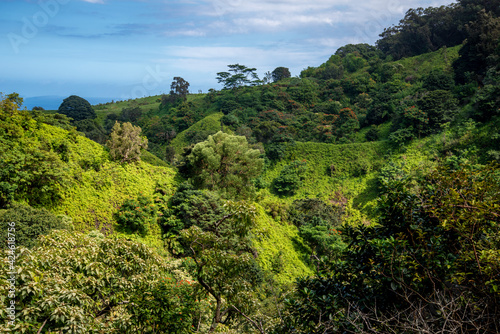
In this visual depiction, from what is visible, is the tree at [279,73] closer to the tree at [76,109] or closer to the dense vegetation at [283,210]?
the dense vegetation at [283,210]

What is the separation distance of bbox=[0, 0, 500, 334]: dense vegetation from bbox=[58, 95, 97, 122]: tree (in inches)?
17.5

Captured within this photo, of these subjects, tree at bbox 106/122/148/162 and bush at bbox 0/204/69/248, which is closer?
bush at bbox 0/204/69/248

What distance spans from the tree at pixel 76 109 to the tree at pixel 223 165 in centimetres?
2644

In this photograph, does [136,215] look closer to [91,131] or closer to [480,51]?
[91,131]

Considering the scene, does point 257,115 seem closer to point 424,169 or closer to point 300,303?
point 424,169

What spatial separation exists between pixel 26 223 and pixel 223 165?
8924 mm

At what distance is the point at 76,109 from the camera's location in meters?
35.3

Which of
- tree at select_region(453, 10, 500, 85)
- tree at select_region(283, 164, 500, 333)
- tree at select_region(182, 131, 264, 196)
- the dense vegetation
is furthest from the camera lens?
tree at select_region(453, 10, 500, 85)

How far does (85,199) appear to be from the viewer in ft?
32.7

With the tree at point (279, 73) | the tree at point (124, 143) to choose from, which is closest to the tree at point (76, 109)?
the tree at point (279, 73)

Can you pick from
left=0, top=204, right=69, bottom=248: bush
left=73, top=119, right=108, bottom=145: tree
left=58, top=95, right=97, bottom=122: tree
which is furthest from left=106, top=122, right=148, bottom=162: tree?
left=58, top=95, right=97, bottom=122: tree

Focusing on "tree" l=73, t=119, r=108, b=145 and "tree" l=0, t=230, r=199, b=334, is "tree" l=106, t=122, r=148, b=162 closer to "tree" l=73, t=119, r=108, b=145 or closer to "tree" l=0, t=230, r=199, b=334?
"tree" l=0, t=230, r=199, b=334

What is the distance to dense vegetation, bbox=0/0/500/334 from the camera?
9.85 ft

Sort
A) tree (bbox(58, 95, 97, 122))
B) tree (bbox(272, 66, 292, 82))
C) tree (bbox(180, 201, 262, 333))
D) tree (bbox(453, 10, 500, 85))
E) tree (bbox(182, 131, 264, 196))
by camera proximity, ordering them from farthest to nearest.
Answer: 1. tree (bbox(272, 66, 292, 82))
2. tree (bbox(58, 95, 97, 122))
3. tree (bbox(453, 10, 500, 85))
4. tree (bbox(182, 131, 264, 196))
5. tree (bbox(180, 201, 262, 333))
